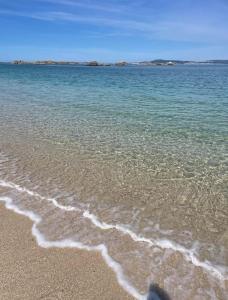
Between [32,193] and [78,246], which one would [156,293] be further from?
[32,193]

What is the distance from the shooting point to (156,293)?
162 inches

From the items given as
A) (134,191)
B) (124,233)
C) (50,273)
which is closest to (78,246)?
(50,273)

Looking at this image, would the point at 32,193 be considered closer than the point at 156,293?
No

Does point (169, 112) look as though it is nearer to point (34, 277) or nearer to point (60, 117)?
point (60, 117)

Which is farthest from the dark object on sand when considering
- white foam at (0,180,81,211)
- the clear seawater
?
white foam at (0,180,81,211)

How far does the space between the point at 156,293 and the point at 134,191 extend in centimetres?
317

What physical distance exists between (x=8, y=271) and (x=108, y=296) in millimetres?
1482

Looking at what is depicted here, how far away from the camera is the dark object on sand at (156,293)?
13.3 ft

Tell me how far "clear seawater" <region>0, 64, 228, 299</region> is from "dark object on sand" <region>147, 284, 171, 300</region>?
3.5 inches

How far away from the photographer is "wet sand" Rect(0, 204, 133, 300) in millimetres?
4047

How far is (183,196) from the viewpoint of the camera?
22.7ft

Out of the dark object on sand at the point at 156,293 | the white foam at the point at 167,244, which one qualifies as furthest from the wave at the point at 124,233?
the dark object on sand at the point at 156,293

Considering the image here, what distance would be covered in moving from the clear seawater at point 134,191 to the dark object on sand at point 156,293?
88 mm

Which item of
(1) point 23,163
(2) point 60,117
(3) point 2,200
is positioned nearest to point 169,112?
(2) point 60,117
